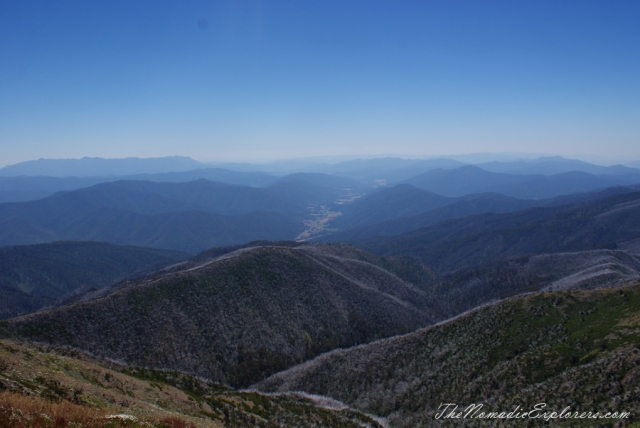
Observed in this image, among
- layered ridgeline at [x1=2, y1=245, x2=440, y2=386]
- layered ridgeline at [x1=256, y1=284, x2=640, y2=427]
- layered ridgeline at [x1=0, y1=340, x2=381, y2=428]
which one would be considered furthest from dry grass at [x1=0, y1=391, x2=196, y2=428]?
layered ridgeline at [x1=2, y1=245, x2=440, y2=386]

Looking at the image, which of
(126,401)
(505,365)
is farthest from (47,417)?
(505,365)

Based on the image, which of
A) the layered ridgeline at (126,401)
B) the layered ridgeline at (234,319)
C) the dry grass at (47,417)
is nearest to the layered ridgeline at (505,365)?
the layered ridgeline at (126,401)

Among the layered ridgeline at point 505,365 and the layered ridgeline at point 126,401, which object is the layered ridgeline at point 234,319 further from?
the layered ridgeline at point 126,401

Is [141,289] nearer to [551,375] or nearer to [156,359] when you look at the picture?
[156,359]

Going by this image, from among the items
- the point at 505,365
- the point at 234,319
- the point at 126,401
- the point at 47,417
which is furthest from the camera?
the point at 234,319

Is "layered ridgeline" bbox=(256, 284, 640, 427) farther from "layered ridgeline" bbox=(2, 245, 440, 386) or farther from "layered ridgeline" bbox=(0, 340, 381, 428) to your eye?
"layered ridgeline" bbox=(2, 245, 440, 386)

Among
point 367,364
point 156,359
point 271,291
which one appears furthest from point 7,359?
point 271,291

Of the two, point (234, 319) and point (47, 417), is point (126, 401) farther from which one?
A: point (234, 319)
